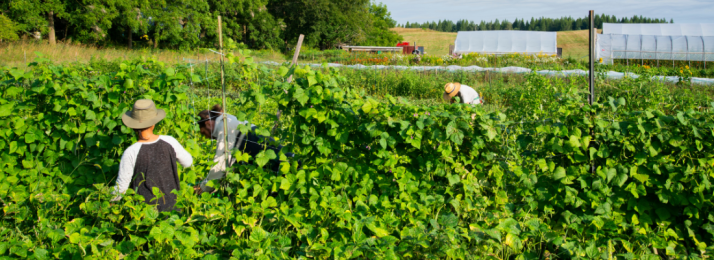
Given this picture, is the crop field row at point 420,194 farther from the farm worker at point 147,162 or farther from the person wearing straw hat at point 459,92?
the person wearing straw hat at point 459,92

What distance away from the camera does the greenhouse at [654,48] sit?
2286 cm

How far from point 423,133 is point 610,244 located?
1.24m

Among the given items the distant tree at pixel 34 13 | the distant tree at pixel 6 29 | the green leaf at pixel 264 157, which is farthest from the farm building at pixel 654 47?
the distant tree at pixel 34 13

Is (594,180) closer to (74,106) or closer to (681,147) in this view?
(681,147)

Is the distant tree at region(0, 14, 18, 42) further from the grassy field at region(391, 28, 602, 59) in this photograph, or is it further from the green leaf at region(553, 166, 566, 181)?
the grassy field at region(391, 28, 602, 59)

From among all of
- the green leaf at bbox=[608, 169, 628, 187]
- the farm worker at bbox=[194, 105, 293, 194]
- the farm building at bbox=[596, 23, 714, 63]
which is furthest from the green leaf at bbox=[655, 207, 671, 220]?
the farm building at bbox=[596, 23, 714, 63]

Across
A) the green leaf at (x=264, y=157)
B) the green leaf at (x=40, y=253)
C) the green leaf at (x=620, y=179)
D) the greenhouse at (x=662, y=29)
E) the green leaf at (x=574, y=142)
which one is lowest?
the green leaf at (x=40, y=253)

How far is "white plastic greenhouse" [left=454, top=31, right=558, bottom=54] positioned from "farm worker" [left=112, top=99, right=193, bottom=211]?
2917cm

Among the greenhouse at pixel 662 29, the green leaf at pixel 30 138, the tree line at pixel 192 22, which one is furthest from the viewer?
the greenhouse at pixel 662 29

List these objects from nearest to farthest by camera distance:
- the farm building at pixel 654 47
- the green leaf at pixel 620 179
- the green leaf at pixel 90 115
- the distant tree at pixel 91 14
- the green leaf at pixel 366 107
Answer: the green leaf at pixel 620 179 < the green leaf at pixel 366 107 < the green leaf at pixel 90 115 < the distant tree at pixel 91 14 < the farm building at pixel 654 47

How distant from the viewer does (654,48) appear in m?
23.5

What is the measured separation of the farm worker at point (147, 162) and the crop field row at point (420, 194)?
101 mm

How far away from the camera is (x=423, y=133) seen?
9.24ft

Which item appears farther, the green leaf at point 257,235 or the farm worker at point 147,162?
the farm worker at point 147,162
